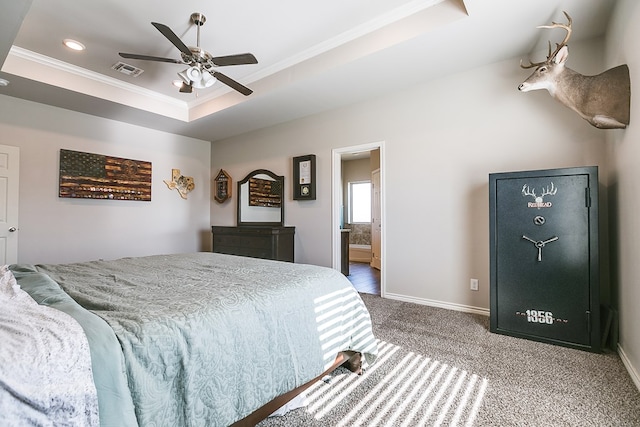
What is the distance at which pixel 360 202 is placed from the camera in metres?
7.71

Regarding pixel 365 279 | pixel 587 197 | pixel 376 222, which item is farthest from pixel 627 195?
pixel 376 222

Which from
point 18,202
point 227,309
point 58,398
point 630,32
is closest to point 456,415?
point 227,309

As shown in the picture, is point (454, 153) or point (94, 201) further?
point (94, 201)

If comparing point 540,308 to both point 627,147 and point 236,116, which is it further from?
point 236,116

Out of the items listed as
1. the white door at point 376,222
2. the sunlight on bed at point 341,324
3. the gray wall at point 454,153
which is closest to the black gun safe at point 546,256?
the gray wall at point 454,153

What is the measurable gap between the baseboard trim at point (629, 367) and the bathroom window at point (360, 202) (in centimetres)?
554

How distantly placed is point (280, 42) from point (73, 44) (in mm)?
2116

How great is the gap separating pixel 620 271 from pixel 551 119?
4.63ft

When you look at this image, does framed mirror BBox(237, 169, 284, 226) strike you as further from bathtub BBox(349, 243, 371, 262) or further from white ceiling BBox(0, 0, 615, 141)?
bathtub BBox(349, 243, 371, 262)

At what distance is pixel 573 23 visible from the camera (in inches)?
97.0

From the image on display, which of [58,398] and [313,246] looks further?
[313,246]

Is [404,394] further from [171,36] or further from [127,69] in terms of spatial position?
[127,69]

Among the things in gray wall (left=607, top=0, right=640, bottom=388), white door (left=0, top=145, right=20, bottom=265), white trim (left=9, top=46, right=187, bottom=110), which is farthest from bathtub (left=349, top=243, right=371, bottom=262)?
white door (left=0, top=145, right=20, bottom=265)

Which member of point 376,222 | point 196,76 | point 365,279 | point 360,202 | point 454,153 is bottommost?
point 365,279
